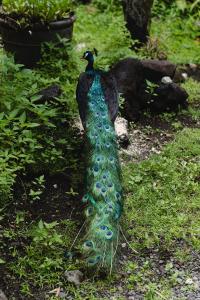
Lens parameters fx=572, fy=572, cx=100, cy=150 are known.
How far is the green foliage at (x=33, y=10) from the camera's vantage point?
6816 millimetres

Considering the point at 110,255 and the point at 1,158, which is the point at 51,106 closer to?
the point at 1,158

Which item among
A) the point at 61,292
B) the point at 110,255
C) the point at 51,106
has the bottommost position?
the point at 61,292

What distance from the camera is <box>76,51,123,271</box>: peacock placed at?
4.22 metres

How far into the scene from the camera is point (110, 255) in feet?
13.8

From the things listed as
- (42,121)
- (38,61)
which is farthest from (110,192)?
(38,61)

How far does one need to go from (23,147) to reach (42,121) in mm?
459

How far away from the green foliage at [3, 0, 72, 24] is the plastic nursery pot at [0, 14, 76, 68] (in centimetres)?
11

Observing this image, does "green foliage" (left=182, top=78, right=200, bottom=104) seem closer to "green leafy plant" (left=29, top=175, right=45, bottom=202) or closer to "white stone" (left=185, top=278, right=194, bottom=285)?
"green leafy plant" (left=29, top=175, right=45, bottom=202)

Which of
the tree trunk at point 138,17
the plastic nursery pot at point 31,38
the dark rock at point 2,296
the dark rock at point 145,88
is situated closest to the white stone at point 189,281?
the dark rock at point 2,296

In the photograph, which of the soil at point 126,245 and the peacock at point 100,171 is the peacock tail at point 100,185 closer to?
the peacock at point 100,171

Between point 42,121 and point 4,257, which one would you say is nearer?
point 4,257

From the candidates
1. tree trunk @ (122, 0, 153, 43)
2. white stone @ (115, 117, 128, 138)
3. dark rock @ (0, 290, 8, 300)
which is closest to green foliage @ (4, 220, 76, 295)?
dark rock @ (0, 290, 8, 300)

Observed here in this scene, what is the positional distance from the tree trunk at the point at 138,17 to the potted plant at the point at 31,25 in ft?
3.88

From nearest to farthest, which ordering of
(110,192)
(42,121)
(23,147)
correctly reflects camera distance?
(110,192)
(23,147)
(42,121)
